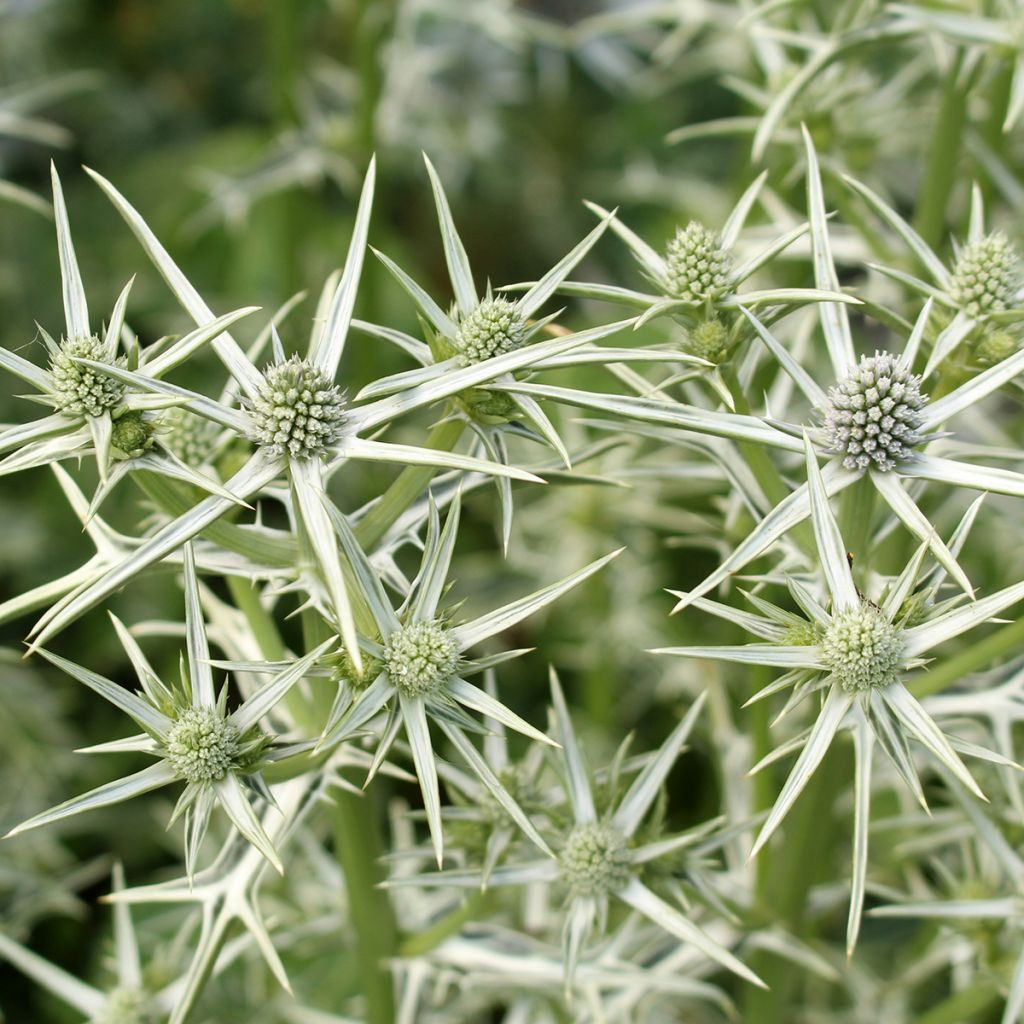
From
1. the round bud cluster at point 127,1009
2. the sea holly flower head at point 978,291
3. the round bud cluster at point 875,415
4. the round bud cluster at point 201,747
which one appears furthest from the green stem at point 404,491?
the round bud cluster at point 127,1009

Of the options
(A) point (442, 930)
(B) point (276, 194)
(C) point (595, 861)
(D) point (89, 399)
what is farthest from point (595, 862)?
(B) point (276, 194)

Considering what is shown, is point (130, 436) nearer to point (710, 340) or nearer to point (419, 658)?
point (419, 658)

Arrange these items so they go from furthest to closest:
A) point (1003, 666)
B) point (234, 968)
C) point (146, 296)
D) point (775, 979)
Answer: point (146, 296) < point (234, 968) < point (775, 979) < point (1003, 666)

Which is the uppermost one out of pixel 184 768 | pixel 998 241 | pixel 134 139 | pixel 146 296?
pixel 134 139

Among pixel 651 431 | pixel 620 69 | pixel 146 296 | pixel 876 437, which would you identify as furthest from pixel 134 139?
pixel 876 437

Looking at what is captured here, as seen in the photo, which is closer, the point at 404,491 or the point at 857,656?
the point at 857,656

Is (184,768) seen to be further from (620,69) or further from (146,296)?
(620,69)
